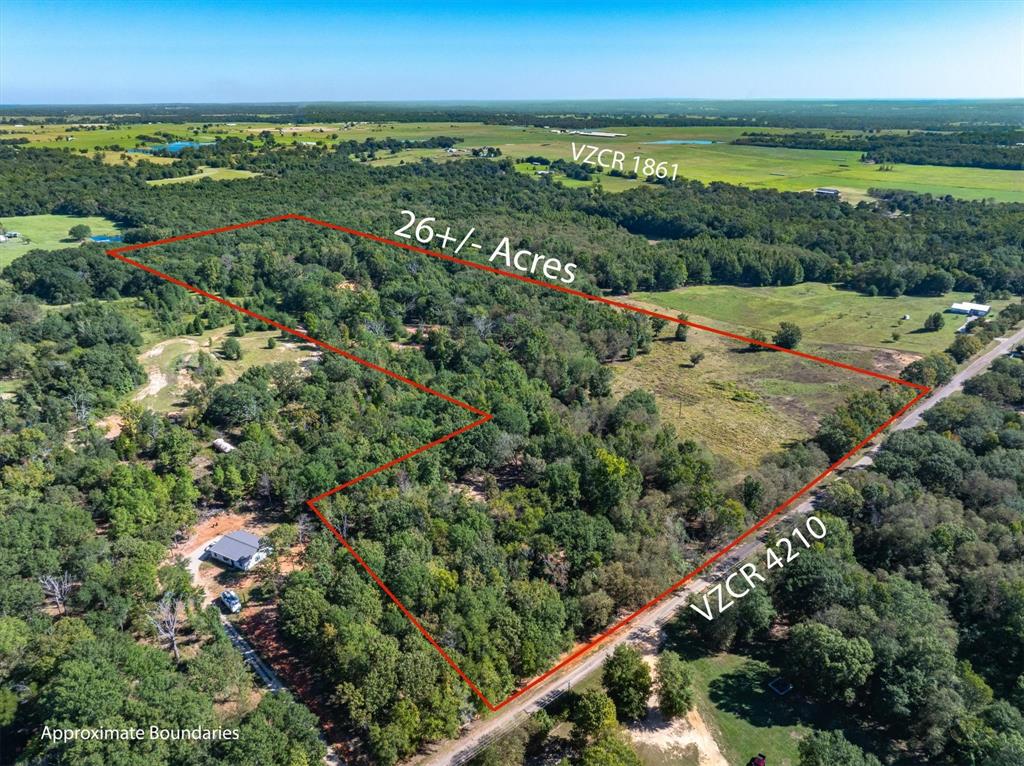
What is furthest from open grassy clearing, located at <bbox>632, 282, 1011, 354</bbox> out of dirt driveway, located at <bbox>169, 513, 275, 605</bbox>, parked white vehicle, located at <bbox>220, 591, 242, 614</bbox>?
parked white vehicle, located at <bbox>220, 591, 242, 614</bbox>

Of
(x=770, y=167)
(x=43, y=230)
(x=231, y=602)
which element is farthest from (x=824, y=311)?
(x=43, y=230)

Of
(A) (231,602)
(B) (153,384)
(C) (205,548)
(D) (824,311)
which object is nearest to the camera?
(A) (231,602)

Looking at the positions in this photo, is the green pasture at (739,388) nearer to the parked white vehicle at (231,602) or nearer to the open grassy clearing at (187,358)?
the parked white vehicle at (231,602)

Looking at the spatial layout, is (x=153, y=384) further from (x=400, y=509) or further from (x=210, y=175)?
(x=210, y=175)

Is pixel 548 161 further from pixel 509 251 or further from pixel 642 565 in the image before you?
pixel 642 565

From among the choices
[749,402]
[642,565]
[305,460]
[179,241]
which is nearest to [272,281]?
[179,241]

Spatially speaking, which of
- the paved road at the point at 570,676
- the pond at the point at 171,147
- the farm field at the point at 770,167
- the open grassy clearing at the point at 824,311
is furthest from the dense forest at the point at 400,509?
the farm field at the point at 770,167

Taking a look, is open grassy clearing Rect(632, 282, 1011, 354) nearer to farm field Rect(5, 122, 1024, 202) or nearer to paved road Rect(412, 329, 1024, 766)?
paved road Rect(412, 329, 1024, 766)
